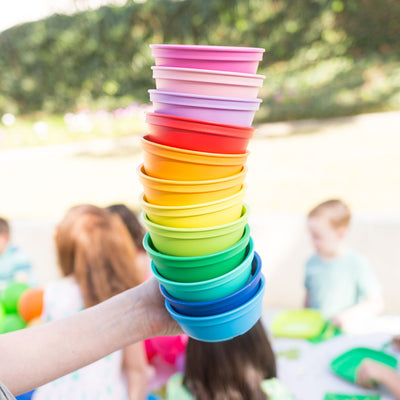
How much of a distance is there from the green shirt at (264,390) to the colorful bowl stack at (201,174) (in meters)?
1.21

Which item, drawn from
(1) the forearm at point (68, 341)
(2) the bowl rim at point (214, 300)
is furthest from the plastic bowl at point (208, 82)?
(1) the forearm at point (68, 341)

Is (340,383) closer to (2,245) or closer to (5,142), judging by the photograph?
(2,245)

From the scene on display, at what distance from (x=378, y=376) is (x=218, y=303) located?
1.57 metres

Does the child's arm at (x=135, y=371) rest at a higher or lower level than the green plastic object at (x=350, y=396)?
higher

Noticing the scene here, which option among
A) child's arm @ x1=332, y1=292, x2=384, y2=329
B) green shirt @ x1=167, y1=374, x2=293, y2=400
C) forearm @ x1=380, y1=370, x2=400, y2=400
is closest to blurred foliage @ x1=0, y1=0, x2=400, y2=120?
child's arm @ x1=332, y1=292, x2=384, y2=329

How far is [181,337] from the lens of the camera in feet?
8.33

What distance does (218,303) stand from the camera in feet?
2.79

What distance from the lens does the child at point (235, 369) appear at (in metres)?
1.88

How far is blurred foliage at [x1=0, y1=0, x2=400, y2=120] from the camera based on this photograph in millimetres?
11438

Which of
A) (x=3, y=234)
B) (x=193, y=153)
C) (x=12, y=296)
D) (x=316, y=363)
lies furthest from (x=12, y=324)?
(x=193, y=153)

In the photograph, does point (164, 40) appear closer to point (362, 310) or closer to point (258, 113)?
point (258, 113)

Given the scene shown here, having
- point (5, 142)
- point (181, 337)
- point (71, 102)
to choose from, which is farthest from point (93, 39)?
point (181, 337)

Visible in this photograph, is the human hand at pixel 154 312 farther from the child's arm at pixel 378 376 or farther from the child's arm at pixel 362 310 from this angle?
the child's arm at pixel 362 310

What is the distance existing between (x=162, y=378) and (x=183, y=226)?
195 cm
